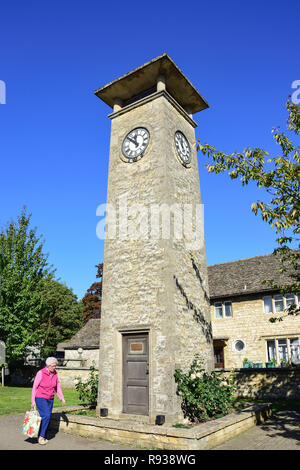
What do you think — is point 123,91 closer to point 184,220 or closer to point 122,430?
point 184,220

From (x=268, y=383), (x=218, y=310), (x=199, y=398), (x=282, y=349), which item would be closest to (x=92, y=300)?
(x=218, y=310)

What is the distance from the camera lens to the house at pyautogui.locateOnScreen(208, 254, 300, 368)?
71.0 ft

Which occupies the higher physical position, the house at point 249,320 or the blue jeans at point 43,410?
the house at point 249,320

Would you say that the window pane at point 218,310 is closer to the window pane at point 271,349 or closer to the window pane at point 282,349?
the window pane at point 271,349

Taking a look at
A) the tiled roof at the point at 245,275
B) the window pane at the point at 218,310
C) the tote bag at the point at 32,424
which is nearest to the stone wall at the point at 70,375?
the window pane at the point at 218,310

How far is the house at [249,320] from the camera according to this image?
2167cm

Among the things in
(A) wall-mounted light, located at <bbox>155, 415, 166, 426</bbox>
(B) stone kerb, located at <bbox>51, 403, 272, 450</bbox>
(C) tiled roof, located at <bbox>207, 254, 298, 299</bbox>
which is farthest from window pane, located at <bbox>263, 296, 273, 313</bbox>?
(A) wall-mounted light, located at <bbox>155, 415, 166, 426</bbox>

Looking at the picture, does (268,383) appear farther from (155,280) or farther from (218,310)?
(218,310)

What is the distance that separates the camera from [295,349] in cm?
2111

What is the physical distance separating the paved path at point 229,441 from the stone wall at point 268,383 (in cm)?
533

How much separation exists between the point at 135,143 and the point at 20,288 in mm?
13541

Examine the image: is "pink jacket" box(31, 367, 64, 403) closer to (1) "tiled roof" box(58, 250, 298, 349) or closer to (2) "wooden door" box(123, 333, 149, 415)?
(2) "wooden door" box(123, 333, 149, 415)

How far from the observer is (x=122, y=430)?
7.49m
